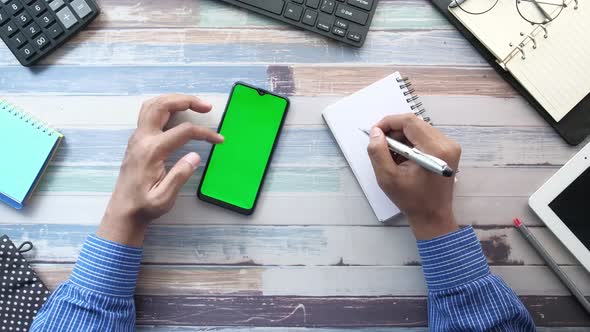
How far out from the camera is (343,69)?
94 cm

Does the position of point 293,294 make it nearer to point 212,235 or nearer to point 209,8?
point 212,235

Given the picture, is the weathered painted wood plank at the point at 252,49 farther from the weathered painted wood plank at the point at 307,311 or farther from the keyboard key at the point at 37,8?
the weathered painted wood plank at the point at 307,311

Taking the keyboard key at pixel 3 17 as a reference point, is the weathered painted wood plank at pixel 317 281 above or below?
below

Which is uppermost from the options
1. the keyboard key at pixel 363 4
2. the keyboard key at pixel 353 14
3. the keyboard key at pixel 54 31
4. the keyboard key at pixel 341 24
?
the keyboard key at pixel 363 4

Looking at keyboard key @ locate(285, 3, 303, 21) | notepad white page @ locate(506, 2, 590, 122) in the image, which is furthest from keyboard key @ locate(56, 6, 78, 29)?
notepad white page @ locate(506, 2, 590, 122)

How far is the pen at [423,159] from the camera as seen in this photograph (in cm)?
76

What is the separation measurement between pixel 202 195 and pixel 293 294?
0.22m

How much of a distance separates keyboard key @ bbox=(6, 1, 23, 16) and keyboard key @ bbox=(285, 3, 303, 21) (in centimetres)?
44

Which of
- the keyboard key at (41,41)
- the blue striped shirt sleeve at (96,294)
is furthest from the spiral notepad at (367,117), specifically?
the keyboard key at (41,41)

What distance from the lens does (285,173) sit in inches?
36.6

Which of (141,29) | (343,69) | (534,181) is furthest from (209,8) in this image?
(534,181)

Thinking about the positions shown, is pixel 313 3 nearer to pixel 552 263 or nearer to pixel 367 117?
pixel 367 117

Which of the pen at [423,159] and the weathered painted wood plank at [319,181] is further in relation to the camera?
the weathered painted wood plank at [319,181]

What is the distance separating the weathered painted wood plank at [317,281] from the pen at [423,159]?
219mm
